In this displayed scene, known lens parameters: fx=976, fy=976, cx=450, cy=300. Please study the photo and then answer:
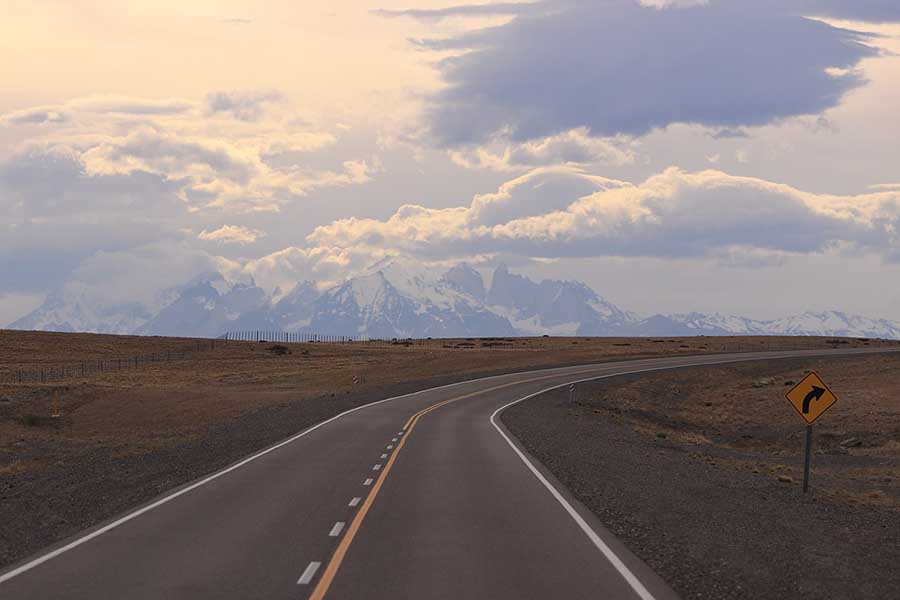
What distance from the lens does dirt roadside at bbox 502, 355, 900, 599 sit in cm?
1288

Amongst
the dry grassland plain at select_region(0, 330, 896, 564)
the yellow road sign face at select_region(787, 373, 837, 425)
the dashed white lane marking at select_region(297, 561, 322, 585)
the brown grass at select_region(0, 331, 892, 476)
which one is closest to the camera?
the dashed white lane marking at select_region(297, 561, 322, 585)

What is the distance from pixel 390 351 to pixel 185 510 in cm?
10388

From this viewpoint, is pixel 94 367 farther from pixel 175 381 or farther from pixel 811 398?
pixel 811 398

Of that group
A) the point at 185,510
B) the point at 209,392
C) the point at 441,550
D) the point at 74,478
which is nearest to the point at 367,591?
the point at 441,550

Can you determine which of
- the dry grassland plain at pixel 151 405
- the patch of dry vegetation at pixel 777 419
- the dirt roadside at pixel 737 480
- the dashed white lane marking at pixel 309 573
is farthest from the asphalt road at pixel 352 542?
the patch of dry vegetation at pixel 777 419

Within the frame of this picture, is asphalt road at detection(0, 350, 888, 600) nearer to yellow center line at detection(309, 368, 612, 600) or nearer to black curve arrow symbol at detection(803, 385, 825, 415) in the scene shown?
yellow center line at detection(309, 368, 612, 600)

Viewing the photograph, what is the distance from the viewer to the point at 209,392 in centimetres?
6059

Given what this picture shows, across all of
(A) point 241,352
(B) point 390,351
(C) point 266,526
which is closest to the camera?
(C) point 266,526

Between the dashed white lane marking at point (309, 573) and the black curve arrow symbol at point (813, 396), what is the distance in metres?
13.6

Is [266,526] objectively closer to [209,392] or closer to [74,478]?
[74,478]

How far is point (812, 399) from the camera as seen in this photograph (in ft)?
72.2

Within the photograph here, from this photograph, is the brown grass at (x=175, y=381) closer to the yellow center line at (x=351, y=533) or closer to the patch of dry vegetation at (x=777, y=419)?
the patch of dry vegetation at (x=777, y=419)

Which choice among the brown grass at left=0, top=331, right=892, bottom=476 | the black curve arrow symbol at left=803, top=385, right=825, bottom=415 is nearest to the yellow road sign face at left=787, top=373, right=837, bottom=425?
the black curve arrow symbol at left=803, top=385, right=825, bottom=415

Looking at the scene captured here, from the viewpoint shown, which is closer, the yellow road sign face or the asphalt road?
the asphalt road
